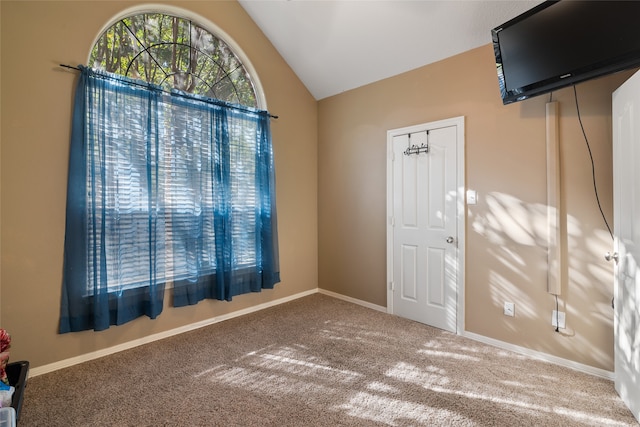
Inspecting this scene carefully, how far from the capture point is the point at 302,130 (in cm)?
409

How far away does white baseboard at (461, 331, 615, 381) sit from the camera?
7.37ft

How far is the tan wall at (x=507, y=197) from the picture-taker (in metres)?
2.27

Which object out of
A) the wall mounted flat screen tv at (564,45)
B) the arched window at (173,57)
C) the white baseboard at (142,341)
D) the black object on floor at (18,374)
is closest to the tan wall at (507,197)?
the wall mounted flat screen tv at (564,45)

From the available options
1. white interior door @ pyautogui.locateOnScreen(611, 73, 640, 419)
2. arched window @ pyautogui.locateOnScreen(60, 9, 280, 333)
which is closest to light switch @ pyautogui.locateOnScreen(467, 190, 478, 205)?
white interior door @ pyautogui.locateOnScreen(611, 73, 640, 419)

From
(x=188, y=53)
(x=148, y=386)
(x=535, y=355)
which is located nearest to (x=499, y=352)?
(x=535, y=355)

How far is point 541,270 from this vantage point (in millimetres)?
2506

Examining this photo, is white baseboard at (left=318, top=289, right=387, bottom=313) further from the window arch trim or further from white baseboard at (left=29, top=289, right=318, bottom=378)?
the window arch trim

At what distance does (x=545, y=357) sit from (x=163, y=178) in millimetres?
3545

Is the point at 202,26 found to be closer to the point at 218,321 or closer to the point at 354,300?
the point at 218,321

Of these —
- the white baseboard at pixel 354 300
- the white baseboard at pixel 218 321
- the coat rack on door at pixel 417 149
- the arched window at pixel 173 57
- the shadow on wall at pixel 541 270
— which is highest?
the arched window at pixel 173 57

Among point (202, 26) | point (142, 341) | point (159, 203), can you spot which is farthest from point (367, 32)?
point (142, 341)

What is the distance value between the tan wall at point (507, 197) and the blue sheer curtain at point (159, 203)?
121 centimetres

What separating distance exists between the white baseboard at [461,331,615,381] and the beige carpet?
0.07 meters

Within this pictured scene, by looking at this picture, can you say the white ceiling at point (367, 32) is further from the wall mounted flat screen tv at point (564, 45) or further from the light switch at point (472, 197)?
the light switch at point (472, 197)
